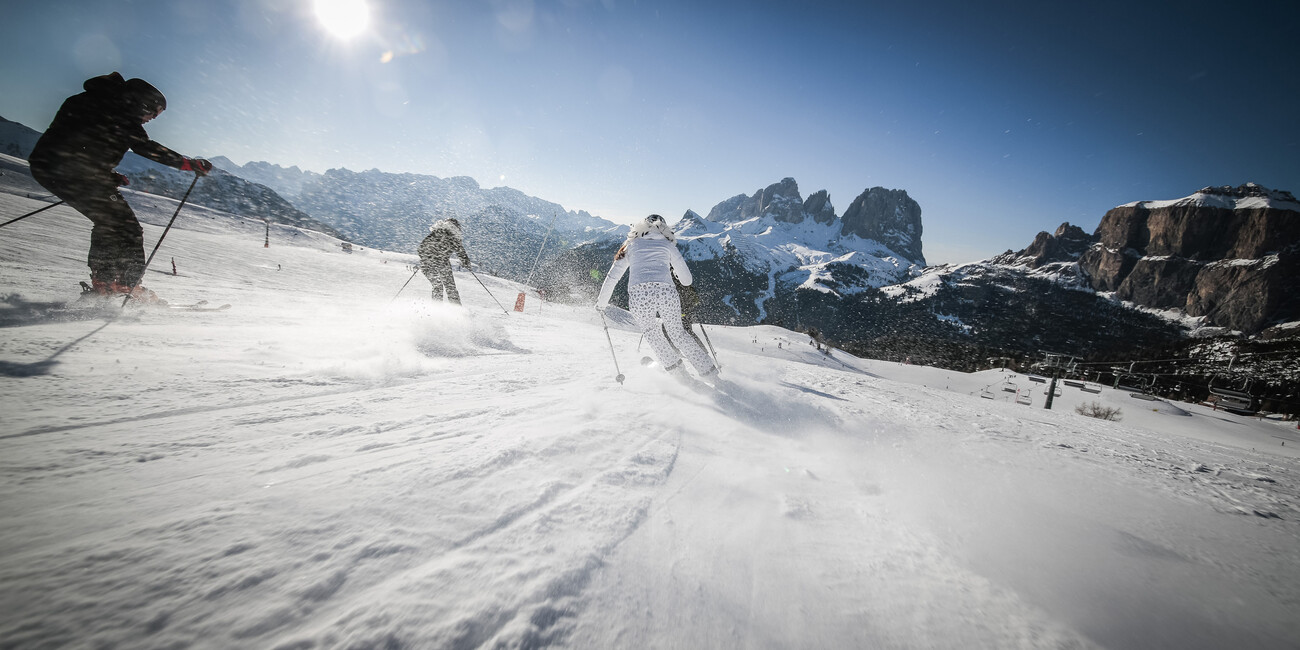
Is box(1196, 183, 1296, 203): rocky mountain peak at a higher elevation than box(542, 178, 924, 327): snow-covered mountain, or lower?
higher

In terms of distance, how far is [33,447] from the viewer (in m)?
1.32

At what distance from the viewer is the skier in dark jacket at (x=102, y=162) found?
13.1ft

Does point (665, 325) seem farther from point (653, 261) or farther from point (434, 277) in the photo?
point (434, 277)

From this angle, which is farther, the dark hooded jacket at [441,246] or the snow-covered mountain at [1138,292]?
the snow-covered mountain at [1138,292]

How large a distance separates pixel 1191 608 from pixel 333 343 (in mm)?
5082

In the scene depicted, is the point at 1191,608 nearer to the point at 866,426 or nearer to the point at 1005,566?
the point at 1005,566

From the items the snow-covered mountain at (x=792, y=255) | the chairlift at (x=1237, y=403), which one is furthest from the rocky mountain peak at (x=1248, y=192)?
the chairlift at (x=1237, y=403)

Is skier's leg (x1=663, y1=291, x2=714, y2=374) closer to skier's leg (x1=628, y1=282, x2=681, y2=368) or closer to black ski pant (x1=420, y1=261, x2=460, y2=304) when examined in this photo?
skier's leg (x1=628, y1=282, x2=681, y2=368)

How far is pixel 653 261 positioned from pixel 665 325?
76 centimetres

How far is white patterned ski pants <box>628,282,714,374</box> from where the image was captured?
429cm

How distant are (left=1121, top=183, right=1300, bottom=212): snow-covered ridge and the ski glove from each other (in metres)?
182

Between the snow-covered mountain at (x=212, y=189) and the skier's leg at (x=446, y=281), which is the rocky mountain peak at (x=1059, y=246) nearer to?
the skier's leg at (x=446, y=281)

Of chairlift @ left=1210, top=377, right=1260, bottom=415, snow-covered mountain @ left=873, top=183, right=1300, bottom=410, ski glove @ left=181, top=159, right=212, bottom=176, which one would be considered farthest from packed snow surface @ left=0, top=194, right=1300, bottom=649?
snow-covered mountain @ left=873, top=183, right=1300, bottom=410

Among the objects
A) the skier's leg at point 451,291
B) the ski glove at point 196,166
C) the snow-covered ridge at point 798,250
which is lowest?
the skier's leg at point 451,291
